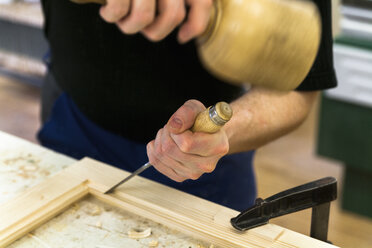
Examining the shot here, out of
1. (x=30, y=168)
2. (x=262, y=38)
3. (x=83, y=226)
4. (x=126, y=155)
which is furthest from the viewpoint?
(x=126, y=155)

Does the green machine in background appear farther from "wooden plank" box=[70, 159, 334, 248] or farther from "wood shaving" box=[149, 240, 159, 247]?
"wood shaving" box=[149, 240, 159, 247]

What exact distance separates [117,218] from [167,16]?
366 mm

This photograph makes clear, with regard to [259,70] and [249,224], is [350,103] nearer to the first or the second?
[249,224]

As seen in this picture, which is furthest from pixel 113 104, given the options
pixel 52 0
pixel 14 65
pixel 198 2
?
pixel 14 65

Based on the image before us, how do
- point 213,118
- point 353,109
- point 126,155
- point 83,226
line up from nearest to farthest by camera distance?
1. point 213,118
2. point 83,226
3. point 126,155
4. point 353,109

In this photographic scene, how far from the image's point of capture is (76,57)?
0.96 m

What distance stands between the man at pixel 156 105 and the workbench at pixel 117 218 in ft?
0.18

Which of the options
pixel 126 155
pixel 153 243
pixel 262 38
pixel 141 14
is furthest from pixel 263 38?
pixel 126 155

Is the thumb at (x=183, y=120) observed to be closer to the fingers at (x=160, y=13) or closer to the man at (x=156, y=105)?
the man at (x=156, y=105)

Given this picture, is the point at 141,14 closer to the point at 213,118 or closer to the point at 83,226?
the point at 213,118

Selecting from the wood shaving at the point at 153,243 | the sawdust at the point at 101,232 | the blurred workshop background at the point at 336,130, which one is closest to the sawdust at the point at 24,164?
the sawdust at the point at 101,232

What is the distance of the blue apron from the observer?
0.93 meters

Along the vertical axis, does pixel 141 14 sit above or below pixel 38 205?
above

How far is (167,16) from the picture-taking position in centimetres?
45
